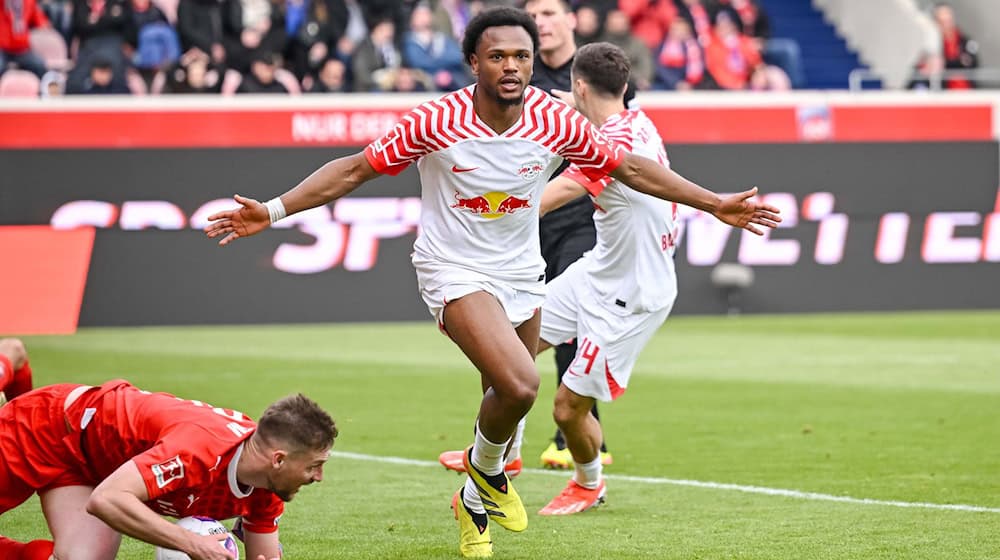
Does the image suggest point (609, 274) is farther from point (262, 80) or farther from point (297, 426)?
point (262, 80)

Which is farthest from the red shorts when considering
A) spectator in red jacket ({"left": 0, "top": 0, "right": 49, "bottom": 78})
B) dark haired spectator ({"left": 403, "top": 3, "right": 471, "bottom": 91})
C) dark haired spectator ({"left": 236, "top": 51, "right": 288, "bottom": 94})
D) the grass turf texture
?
dark haired spectator ({"left": 403, "top": 3, "right": 471, "bottom": 91})

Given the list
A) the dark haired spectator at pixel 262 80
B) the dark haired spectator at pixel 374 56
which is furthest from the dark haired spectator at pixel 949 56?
the dark haired spectator at pixel 262 80

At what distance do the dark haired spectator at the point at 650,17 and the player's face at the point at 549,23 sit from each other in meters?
15.6

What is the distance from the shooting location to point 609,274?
852cm

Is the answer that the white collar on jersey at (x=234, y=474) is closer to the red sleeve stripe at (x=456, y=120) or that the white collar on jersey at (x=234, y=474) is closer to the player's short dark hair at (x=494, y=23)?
the red sleeve stripe at (x=456, y=120)

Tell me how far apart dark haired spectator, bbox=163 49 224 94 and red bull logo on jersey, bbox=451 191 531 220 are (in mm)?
13976

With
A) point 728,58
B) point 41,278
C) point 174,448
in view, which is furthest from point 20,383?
point 728,58

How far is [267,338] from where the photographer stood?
17656 mm

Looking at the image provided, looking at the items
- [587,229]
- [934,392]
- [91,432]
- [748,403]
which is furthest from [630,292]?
[934,392]

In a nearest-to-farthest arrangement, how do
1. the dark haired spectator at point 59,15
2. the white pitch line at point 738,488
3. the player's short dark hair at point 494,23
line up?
the player's short dark hair at point 494,23 → the white pitch line at point 738,488 → the dark haired spectator at point 59,15

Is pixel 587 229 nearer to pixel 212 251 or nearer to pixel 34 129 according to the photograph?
Answer: pixel 212 251

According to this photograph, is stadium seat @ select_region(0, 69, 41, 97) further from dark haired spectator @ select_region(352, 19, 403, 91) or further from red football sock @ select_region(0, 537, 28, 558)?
red football sock @ select_region(0, 537, 28, 558)

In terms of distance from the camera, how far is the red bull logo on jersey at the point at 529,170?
6.99 m

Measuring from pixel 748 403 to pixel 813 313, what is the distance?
8.18m
